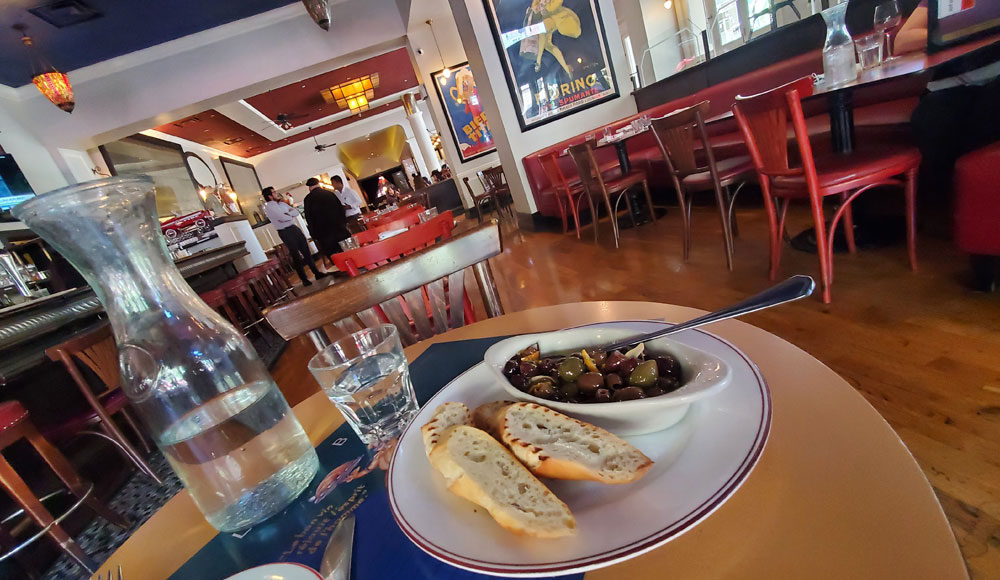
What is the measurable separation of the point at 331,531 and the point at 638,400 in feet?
1.09

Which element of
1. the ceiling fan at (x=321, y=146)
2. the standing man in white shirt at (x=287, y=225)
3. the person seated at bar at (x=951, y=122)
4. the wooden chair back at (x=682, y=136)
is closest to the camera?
the person seated at bar at (x=951, y=122)

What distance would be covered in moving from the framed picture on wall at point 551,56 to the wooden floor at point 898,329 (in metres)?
2.70

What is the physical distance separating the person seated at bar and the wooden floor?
0.33 metres

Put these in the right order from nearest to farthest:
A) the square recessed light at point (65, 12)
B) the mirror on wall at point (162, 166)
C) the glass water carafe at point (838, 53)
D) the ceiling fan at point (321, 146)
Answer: the glass water carafe at point (838, 53) → the square recessed light at point (65, 12) → the mirror on wall at point (162, 166) → the ceiling fan at point (321, 146)

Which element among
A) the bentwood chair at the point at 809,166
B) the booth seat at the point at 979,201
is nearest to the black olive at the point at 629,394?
the bentwood chair at the point at 809,166

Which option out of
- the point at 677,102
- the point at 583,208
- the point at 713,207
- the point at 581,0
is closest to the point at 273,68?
the point at 581,0

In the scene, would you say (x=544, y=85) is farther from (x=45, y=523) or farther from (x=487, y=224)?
(x=45, y=523)

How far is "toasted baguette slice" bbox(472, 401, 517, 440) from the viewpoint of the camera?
0.39 meters

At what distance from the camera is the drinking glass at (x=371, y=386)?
54 cm

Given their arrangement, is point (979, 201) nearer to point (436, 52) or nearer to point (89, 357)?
point (89, 357)

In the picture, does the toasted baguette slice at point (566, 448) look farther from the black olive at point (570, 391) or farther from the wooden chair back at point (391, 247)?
the wooden chair back at point (391, 247)

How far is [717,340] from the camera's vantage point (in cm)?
43

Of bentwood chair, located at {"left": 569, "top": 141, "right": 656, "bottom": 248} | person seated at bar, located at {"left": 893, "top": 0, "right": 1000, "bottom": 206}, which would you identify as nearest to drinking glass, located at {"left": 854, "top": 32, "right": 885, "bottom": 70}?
person seated at bar, located at {"left": 893, "top": 0, "right": 1000, "bottom": 206}

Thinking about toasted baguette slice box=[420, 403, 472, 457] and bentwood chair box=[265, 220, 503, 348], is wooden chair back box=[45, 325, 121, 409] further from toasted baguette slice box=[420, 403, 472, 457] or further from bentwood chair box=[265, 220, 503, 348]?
toasted baguette slice box=[420, 403, 472, 457]
